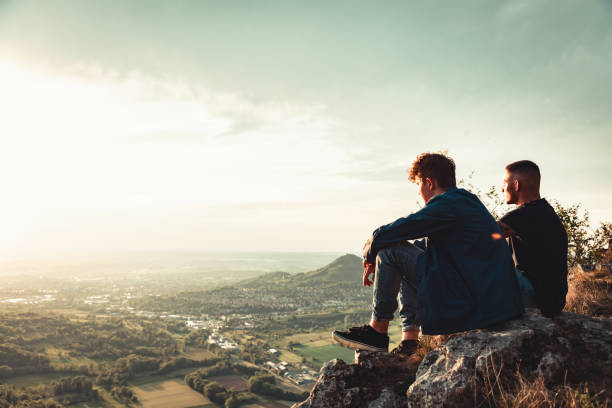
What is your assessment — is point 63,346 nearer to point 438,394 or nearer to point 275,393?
point 275,393

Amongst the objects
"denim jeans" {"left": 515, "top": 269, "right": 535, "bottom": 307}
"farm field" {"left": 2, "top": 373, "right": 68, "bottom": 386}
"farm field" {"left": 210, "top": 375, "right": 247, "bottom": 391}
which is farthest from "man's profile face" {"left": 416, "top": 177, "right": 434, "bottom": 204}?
"farm field" {"left": 2, "top": 373, "right": 68, "bottom": 386}

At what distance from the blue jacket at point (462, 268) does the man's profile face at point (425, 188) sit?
504 millimetres

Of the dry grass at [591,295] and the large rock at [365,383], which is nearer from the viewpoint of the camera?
the large rock at [365,383]

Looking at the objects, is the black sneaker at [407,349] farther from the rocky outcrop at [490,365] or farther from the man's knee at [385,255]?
the man's knee at [385,255]

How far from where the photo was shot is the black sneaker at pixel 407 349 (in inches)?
195

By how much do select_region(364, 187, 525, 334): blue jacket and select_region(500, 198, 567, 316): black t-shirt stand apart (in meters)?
0.51

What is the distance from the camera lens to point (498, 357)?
339 cm

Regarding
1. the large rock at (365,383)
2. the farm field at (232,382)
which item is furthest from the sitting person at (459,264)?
the farm field at (232,382)

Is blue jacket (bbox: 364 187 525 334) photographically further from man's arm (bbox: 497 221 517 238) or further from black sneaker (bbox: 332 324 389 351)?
black sneaker (bbox: 332 324 389 351)

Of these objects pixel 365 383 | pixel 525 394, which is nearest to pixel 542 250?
pixel 525 394

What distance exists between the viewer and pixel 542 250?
3.88 meters

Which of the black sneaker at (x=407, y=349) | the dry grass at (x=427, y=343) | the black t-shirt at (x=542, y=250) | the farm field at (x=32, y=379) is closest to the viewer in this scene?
the black t-shirt at (x=542, y=250)

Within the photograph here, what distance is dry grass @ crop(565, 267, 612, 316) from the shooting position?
18.9 feet

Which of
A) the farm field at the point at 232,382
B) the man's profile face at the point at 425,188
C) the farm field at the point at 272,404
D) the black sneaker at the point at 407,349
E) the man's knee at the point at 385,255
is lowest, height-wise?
the farm field at the point at 232,382
